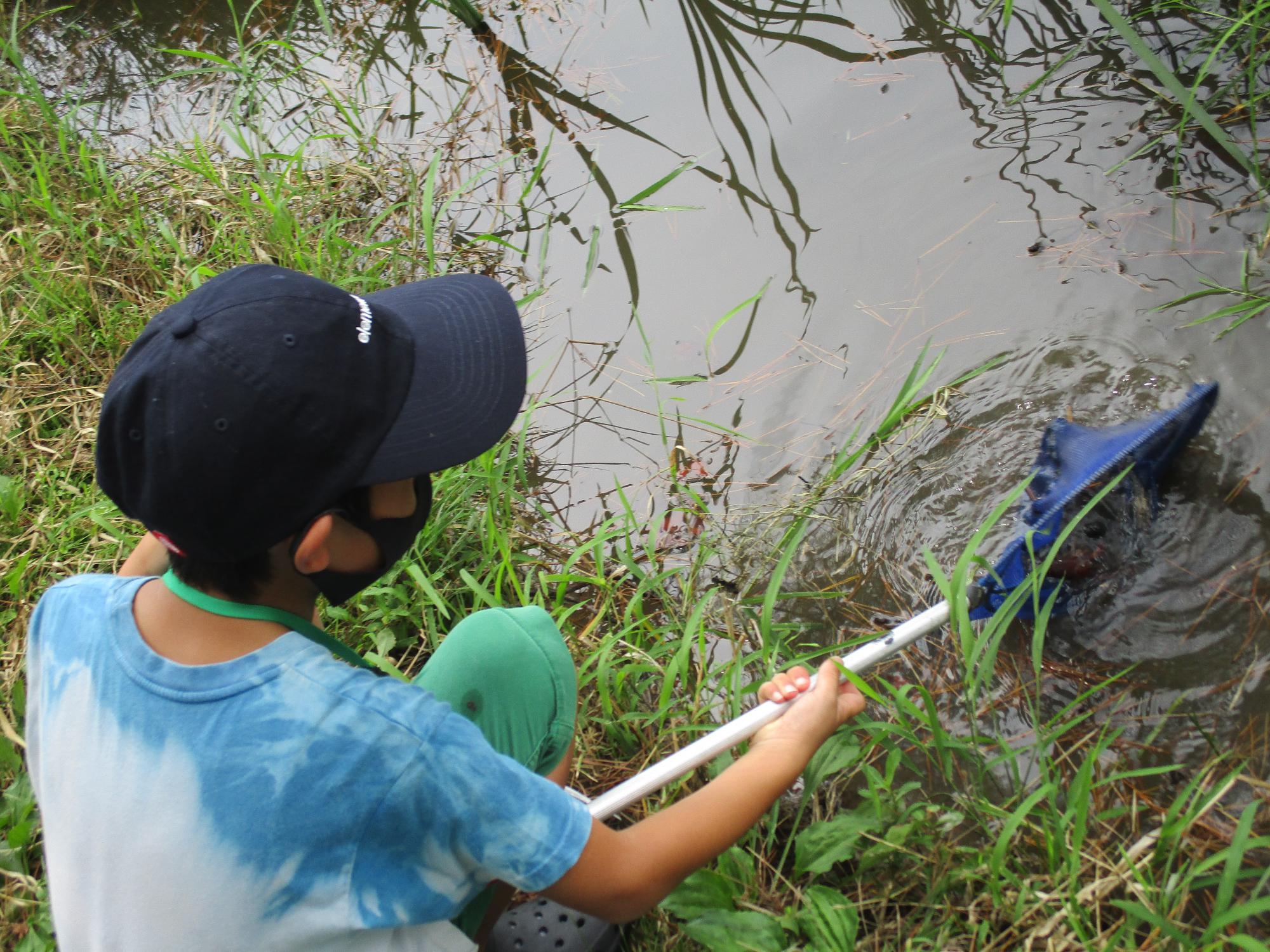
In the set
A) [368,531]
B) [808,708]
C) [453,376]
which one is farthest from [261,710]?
[808,708]

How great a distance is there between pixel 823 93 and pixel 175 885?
284 centimetres

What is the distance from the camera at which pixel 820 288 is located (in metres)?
2.71

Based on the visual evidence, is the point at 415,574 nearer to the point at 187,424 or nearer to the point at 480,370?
the point at 480,370

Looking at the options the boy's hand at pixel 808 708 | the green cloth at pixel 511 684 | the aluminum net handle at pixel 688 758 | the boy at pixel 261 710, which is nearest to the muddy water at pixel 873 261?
the boy's hand at pixel 808 708

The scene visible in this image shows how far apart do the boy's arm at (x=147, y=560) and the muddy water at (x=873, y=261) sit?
1.14m

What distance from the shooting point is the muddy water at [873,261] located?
2.11 metres

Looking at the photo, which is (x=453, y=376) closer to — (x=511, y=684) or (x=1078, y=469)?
(x=511, y=684)

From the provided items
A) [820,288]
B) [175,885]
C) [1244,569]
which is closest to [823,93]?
[820,288]

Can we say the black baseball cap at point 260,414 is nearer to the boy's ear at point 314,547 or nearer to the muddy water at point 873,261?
the boy's ear at point 314,547

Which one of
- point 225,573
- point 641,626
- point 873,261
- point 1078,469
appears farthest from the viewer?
point 873,261

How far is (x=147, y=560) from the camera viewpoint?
5.04 feet

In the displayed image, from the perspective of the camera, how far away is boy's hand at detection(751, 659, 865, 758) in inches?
57.2

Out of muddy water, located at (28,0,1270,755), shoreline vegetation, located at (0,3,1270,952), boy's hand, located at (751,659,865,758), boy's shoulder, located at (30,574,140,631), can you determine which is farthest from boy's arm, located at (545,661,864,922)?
muddy water, located at (28,0,1270,755)

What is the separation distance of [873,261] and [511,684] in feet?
5.66
